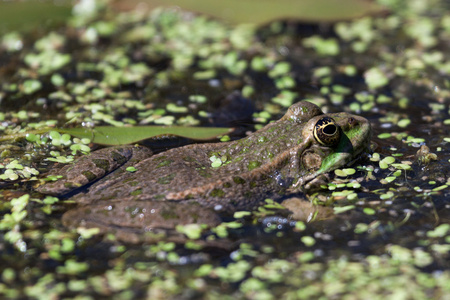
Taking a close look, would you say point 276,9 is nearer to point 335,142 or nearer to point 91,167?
point 335,142

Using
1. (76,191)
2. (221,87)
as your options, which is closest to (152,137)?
(76,191)

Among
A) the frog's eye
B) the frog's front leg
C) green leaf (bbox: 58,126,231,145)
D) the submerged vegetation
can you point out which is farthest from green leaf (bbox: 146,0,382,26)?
the frog's front leg

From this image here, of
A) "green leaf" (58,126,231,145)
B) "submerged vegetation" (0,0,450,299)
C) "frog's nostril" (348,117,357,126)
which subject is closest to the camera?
"submerged vegetation" (0,0,450,299)

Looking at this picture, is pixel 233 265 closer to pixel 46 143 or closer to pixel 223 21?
pixel 46 143

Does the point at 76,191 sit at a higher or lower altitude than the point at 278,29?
lower

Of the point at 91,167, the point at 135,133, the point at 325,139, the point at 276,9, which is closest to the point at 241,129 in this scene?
the point at 135,133

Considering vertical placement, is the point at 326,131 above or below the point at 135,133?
above

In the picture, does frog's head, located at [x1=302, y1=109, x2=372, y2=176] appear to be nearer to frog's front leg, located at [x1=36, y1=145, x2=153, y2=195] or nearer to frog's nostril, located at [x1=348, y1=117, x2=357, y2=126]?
frog's nostril, located at [x1=348, y1=117, x2=357, y2=126]
